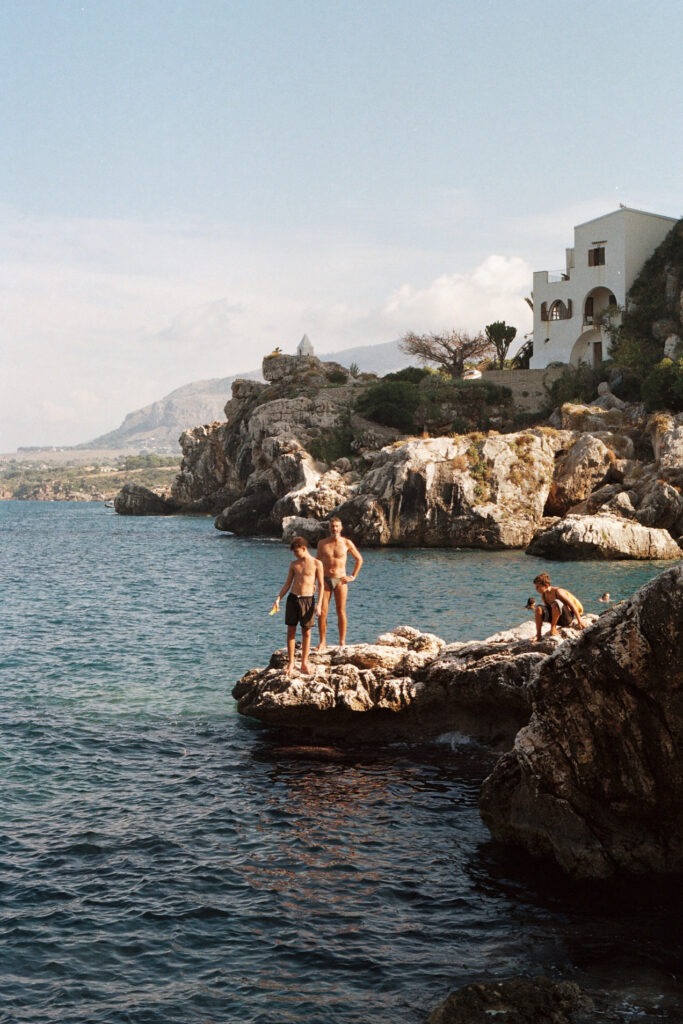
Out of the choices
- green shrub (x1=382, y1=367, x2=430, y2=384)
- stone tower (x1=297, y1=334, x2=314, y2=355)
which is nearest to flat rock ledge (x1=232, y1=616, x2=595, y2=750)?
green shrub (x1=382, y1=367, x2=430, y2=384)

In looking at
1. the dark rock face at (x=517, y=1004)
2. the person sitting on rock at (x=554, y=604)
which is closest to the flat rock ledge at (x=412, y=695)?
the person sitting on rock at (x=554, y=604)

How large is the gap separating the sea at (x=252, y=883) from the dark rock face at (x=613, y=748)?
43 cm

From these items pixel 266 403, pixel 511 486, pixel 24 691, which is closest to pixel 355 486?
pixel 511 486

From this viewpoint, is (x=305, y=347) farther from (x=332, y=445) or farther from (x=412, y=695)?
(x=412, y=695)

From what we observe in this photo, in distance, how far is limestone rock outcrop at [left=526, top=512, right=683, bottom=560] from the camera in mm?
42375

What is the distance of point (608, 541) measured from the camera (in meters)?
42.3

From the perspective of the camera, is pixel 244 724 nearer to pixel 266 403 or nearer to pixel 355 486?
pixel 355 486

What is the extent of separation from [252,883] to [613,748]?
14.5ft

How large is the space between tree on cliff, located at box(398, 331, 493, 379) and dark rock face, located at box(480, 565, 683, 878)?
2923 inches

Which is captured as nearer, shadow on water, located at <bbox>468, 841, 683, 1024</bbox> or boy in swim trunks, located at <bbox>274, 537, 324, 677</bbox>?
shadow on water, located at <bbox>468, 841, 683, 1024</bbox>

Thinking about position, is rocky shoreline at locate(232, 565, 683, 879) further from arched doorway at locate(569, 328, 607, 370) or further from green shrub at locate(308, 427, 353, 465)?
arched doorway at locate(569, 328, 607, 370)

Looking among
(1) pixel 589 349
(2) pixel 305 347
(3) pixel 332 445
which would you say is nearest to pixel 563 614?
(3) pixel 332 445

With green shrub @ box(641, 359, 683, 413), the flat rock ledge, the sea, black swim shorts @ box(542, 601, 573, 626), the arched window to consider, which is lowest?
the sea

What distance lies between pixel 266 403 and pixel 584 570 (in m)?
39.6
